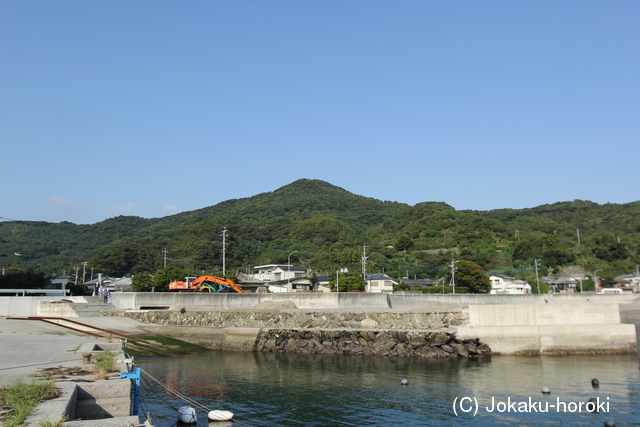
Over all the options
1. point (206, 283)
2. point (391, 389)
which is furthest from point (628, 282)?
point (391, 389)

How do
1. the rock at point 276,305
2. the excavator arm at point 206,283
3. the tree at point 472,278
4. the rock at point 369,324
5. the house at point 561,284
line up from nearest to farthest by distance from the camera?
the rock at point 369,324
the rock at point 276,305
the excavator arm at point 206,283
the tree at point 472,278
the house at point 561,284

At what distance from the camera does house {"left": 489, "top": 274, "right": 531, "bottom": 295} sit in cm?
6844

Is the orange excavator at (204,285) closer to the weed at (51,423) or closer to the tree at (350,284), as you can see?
the tree at (350,284)

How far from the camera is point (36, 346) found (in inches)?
722

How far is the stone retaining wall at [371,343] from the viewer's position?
82.6ft

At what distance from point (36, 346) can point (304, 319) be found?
16310 mm

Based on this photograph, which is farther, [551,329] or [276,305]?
[276,305]

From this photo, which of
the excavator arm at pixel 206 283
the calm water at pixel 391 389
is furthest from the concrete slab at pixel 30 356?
the excavator arm at pixel 206 283

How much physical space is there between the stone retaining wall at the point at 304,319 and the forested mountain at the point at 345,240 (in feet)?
119

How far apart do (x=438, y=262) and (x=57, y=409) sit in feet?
266

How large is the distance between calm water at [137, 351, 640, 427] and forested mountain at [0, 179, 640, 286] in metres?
44.0

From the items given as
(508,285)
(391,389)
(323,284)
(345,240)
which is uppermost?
(345,240)

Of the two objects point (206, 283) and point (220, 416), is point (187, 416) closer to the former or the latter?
point (220, 416)

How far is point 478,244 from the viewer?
315 feet
